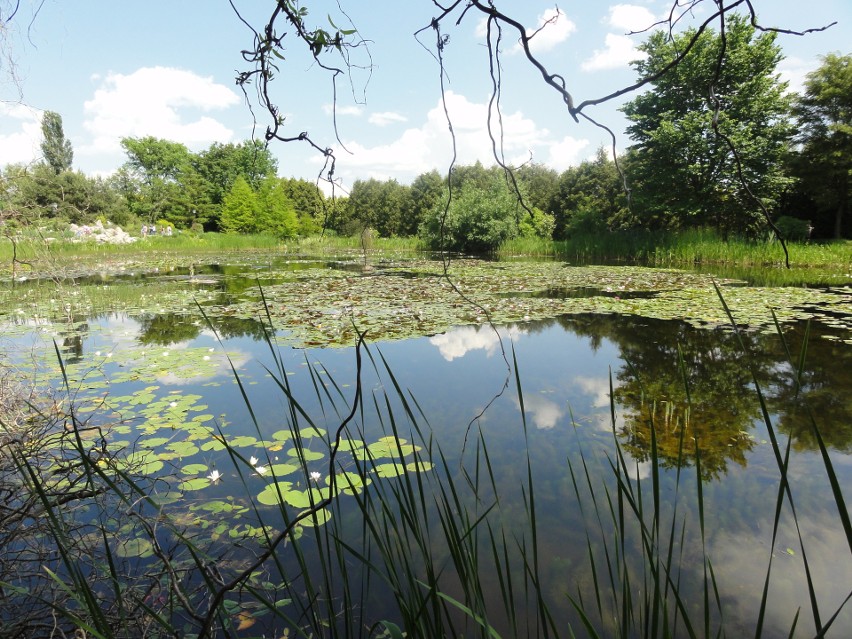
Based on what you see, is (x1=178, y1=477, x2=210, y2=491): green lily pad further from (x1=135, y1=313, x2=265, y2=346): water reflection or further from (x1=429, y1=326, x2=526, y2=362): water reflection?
(x1=135, y1=313, x2=265, y2=346): water reflection

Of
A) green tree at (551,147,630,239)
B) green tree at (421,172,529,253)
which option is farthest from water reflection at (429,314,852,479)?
green tree at (551,147,630,239)

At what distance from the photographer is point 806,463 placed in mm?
2701

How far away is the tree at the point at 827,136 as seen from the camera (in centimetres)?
1452

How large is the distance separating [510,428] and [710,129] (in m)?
15.6

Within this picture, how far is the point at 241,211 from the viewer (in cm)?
3112

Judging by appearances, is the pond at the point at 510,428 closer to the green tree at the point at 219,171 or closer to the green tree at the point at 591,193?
the green tree at the point at 591,193

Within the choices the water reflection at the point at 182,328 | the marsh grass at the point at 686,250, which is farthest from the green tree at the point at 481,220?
the water reflection at the point at 182,328

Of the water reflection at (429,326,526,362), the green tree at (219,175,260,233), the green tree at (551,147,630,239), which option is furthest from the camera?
the green tree at (219,175,260,233)

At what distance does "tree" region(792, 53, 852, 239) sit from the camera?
14523 mm

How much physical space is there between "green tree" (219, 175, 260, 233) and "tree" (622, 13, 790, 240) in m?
23.9

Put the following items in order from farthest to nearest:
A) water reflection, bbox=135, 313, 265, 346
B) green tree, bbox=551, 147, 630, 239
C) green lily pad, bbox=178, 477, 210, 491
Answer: green tree, bbox=551, 147, 630, 239 < water reflection, bbox=135, 313, 265, 346 < green lily pad, bbox=178, 477, 210, 491

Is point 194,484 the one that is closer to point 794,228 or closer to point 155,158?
point 794,228

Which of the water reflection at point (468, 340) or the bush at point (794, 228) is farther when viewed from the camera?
the bush at point (794, 228)

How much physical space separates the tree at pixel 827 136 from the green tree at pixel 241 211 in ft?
92.8
